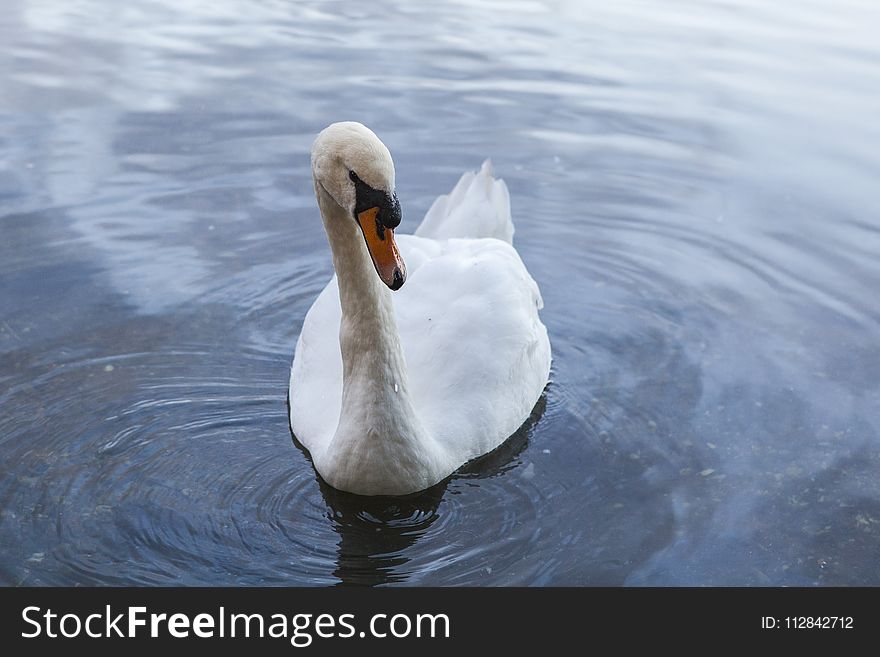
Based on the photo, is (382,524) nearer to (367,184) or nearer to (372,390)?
(372,390)

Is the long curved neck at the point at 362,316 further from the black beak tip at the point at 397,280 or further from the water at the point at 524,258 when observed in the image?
the water at the point at 524,258

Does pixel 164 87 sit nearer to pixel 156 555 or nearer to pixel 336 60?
pixel 336 60

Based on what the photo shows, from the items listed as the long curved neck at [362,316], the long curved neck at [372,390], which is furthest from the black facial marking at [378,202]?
the long curved neck at [372,390]

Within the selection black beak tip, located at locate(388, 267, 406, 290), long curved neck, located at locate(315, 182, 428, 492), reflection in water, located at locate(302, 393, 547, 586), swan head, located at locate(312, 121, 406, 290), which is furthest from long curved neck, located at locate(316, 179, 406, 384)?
reflection in water, located at locate(302, 393, 547, 586)

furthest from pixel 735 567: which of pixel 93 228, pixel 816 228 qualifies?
pixel 93 228

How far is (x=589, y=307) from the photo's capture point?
8.77 m

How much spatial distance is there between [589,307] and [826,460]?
236 cm

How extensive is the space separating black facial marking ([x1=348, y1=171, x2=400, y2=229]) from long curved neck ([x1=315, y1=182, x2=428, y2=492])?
0.56 metres

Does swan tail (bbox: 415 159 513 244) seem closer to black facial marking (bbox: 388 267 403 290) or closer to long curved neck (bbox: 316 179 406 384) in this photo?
long curved neck (bbox: 316 179 406 384)

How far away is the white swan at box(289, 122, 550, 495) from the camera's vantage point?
564 centimetres

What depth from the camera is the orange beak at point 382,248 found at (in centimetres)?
562

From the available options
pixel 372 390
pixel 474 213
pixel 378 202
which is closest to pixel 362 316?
pixel 372 390

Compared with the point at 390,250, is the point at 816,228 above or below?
below

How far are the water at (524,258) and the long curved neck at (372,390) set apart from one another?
25 centimetres
